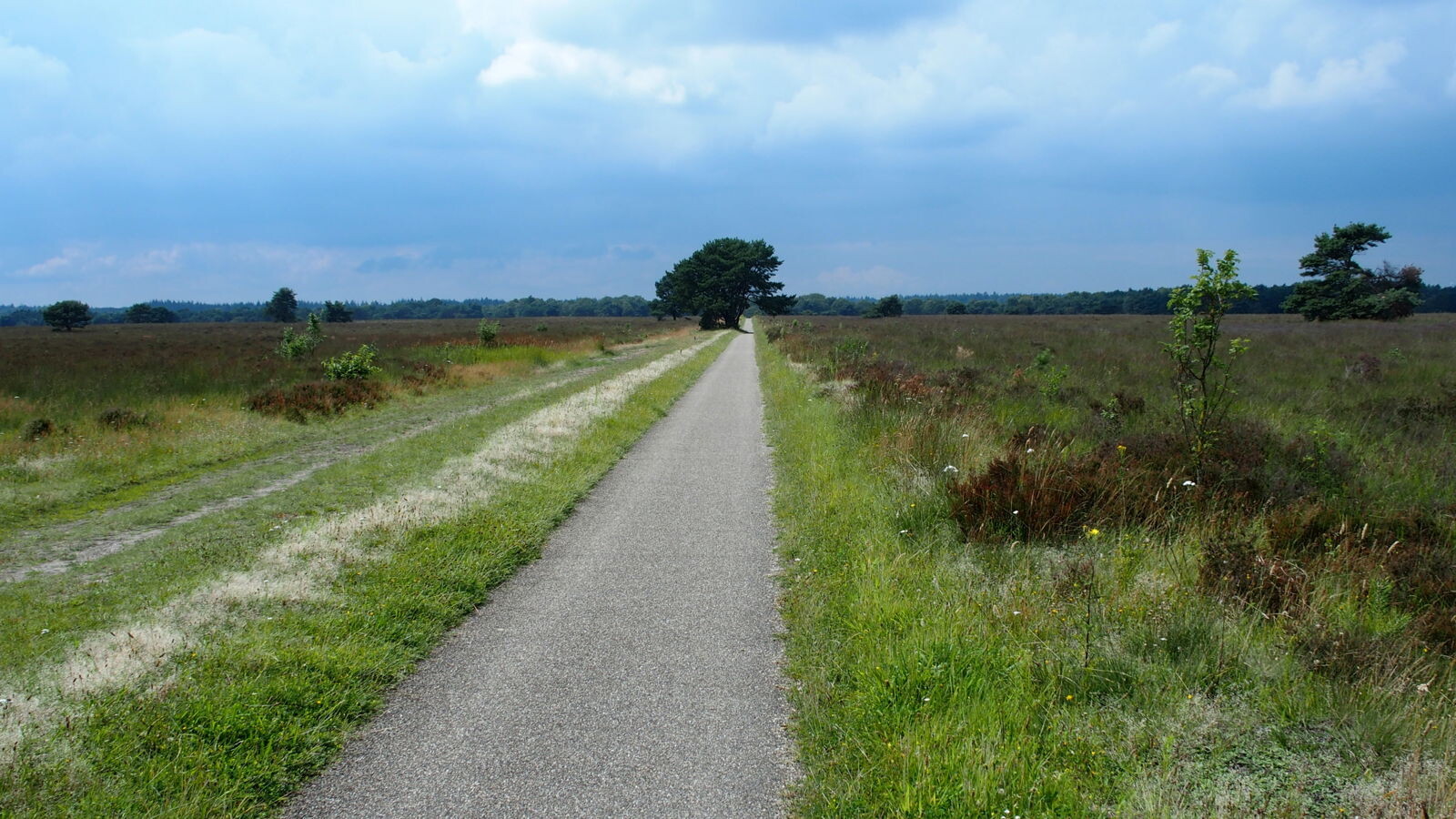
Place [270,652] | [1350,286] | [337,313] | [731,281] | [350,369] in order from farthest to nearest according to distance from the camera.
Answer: [337,313] → [731,281] → [1350,286] → [350,369] → [270,652]

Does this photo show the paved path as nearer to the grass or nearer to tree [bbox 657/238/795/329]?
the grass

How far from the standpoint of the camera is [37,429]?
12.3 m

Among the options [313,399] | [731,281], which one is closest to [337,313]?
[731,281]

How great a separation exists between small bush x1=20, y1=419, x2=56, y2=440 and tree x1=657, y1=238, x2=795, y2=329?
66.3m

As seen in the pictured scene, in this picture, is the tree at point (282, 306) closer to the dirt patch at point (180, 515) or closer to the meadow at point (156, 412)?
the meadow at point (156, 412)

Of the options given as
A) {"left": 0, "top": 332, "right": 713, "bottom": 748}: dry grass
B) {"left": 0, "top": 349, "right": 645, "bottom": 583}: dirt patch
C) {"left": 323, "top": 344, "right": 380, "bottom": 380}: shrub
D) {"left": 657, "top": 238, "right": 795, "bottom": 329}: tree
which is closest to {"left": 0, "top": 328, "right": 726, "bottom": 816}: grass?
{"left": 0, "top": 332, "right": 713, "bottom": 748}: dry grass

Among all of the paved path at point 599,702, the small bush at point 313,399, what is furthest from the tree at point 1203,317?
the small bush at point 313,399

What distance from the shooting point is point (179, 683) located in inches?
152

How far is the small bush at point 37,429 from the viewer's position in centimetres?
1215

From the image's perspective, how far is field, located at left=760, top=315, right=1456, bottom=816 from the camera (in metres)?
3.09

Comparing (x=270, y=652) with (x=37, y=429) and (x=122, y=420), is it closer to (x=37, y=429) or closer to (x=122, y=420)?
(x=37, y=429)

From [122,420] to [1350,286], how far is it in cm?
6312

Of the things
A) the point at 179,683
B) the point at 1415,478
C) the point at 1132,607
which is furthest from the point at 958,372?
the point at 179,683

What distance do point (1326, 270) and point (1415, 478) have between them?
55.8 metres
